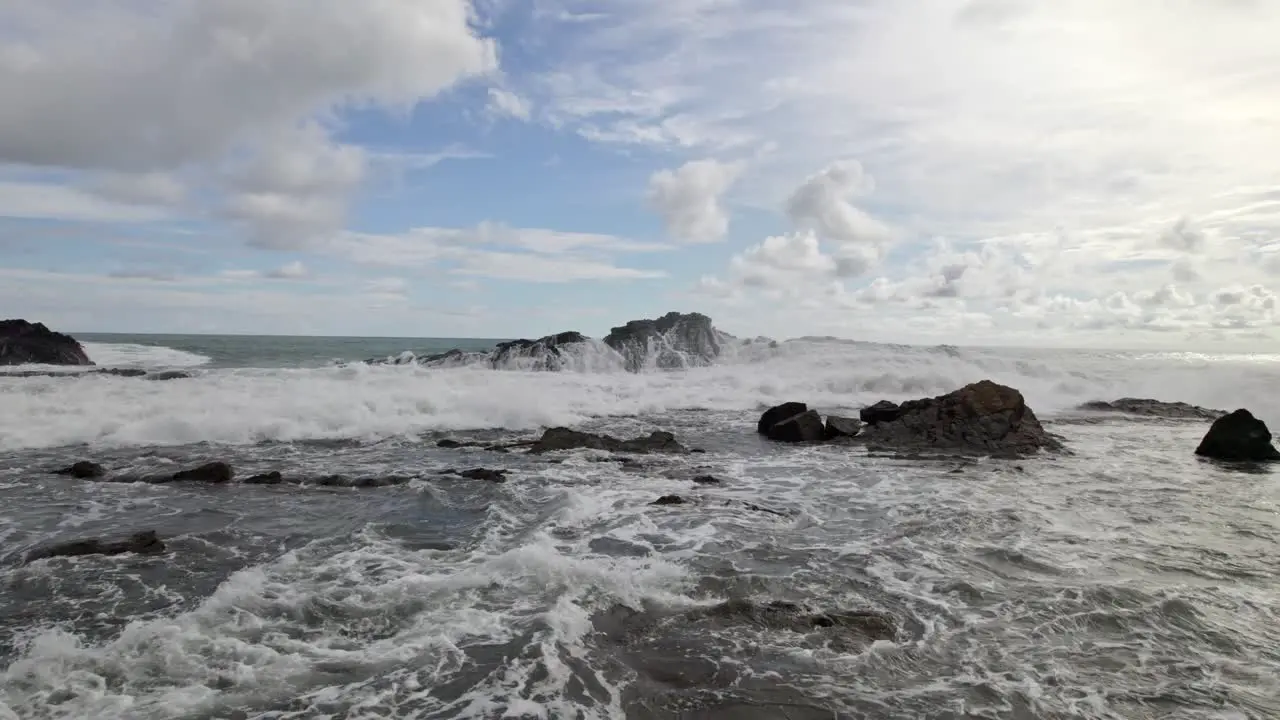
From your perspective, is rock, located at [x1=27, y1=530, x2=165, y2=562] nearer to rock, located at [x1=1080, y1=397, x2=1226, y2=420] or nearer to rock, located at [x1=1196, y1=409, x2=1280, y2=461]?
rock, located at [x1=1196, y1=409, x2=1280, y2=461]

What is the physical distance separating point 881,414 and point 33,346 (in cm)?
3578

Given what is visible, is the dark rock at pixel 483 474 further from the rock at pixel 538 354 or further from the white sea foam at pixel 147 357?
the white sea foam at pixel 147 357

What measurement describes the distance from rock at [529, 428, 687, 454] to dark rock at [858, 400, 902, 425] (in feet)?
17.8

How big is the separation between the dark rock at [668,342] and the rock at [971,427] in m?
20.0

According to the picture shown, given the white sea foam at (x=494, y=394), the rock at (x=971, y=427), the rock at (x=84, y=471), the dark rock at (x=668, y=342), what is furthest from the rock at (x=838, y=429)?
the dark rock at (x=668, y=342)

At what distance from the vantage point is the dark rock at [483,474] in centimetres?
1166

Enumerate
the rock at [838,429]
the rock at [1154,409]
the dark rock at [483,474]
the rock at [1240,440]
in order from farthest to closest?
the rock at [1154,409] → the rock at [838,429] → the rock at [1240,440] → the dark rock at [483,474]

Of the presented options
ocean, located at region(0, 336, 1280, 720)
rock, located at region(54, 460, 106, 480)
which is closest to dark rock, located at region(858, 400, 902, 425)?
ocean, located at region(0, 336, 1280, 720)

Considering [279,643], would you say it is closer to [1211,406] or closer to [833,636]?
[833,636]

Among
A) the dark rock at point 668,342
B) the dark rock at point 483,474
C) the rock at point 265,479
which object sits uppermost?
the dark rock at point 668,342

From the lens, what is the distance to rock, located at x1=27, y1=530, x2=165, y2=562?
719cm

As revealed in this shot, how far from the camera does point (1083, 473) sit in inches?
495

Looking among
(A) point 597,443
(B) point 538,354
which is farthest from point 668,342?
(A) point 597,443

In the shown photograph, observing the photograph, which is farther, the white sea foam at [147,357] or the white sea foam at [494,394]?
the white sea foam at [147,357]
